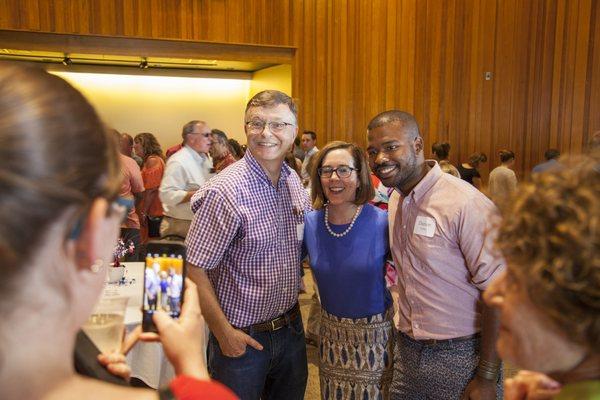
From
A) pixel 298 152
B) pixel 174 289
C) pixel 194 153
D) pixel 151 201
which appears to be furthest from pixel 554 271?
pixel 298 152

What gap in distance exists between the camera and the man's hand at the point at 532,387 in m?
0.95

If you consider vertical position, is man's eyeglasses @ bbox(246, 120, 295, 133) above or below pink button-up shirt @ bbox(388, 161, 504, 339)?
above

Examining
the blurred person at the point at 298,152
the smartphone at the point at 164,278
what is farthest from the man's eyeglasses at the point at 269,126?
the blurred person at the point at 298,152

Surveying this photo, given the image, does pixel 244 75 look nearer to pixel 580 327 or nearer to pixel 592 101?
pixel 592 101

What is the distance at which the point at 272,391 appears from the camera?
94.0 inches

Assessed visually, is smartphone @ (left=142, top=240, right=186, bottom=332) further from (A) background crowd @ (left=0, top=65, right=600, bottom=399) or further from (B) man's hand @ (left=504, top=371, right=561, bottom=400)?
(B) man's hand @ (left=504, top=371, right=561, bottom=400)

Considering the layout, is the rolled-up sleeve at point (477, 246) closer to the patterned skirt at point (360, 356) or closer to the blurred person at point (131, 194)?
the patterned skirt at point (360, 356)

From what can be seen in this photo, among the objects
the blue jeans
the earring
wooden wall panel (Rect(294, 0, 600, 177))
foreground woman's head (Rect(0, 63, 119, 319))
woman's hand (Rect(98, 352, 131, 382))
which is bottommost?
the blue jeans

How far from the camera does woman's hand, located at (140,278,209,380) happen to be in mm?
888

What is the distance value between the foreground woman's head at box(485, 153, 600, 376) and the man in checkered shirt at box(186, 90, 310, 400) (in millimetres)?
1395

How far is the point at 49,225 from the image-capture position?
60 centimetres

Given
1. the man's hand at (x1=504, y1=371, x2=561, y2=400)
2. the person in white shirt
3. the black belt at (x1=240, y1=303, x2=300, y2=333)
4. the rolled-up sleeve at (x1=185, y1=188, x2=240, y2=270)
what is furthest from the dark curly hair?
the person in white shirt

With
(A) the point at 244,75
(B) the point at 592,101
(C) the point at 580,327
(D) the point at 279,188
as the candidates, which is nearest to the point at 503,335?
(C) the point at 580,327

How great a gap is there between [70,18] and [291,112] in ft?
28.7
